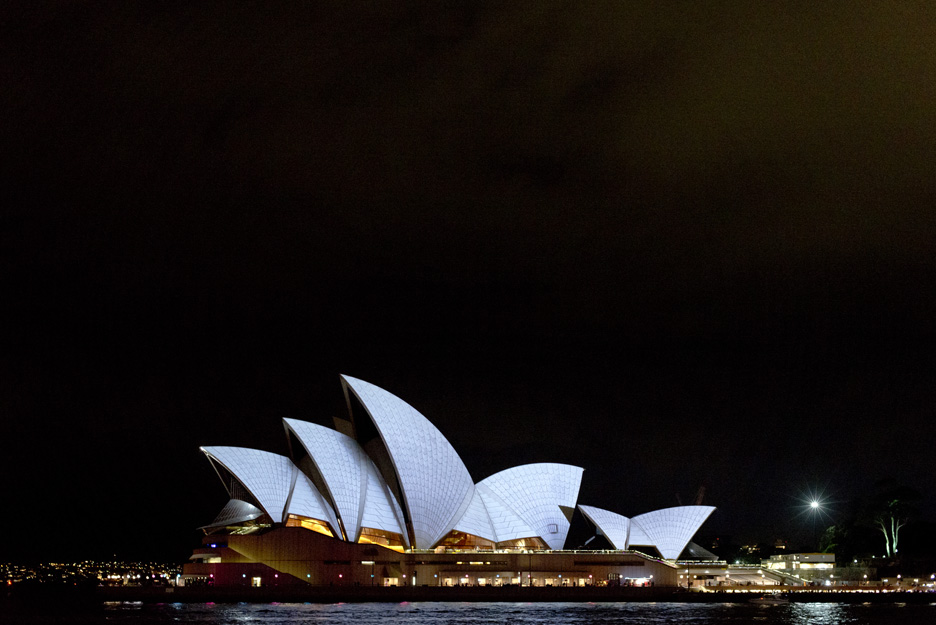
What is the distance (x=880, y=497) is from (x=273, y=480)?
6366 centimetres

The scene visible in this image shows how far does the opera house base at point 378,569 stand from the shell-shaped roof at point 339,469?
2205mm

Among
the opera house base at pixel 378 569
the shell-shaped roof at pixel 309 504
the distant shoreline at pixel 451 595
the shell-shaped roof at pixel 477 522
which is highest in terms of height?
the shell-shaped roof at pixel 309 504

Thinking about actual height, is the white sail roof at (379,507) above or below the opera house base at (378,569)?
above

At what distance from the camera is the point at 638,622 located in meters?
48.0

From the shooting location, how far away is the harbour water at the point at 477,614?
4897 cm

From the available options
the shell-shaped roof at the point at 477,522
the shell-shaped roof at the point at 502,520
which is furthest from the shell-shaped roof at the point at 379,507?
the shell-shaped roof at the point at 502,520

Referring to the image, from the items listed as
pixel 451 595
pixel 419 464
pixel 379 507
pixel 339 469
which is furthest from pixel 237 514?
pixel 451 595

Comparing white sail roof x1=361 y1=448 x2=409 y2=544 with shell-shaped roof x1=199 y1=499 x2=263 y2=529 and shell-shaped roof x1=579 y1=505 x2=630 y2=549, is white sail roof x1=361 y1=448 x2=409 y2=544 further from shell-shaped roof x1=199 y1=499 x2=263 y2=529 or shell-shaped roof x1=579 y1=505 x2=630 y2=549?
shell-shaped roof x1=579 y1=505 x2=630 y2=549

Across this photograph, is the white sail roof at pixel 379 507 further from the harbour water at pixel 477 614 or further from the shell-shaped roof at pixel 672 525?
the shell-shaped roof at pixel 672 525

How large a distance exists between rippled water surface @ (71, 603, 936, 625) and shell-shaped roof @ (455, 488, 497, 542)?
24.5ft

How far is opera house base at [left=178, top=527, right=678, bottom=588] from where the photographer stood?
69.0 metres

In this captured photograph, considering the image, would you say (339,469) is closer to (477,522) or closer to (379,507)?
(379,507)

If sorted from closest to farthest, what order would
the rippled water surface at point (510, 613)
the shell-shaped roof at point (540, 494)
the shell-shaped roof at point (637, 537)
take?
the rippled water surface at point (510, 613) < the shell-shaped roof at point (540, 494) < the shell-shaped roof at point (637, 537)

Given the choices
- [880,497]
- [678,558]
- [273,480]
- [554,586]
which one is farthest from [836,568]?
[273,480]
